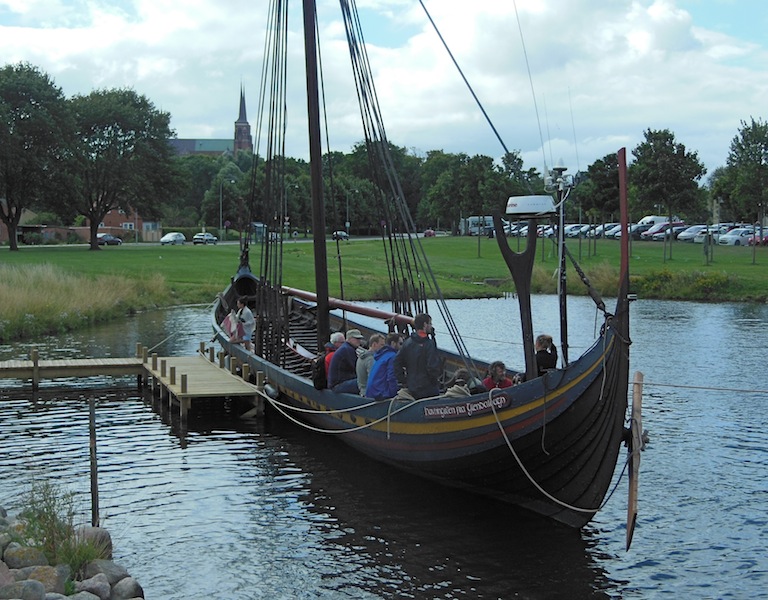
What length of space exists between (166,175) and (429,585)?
7207 centimetres

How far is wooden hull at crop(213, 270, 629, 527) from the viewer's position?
11.7 meters

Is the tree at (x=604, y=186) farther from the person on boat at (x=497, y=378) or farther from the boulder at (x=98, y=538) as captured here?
the boulder at (x=98, y=538)

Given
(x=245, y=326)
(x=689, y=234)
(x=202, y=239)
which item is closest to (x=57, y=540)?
(x=245, y=326)

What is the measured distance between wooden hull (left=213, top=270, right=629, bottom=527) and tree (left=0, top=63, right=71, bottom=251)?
191 feet

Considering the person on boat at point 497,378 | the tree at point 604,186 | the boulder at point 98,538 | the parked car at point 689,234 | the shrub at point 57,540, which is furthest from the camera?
the parked car at point 689,234

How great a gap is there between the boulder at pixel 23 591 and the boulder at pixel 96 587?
79 cm

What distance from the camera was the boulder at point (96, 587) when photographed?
9.85 meters

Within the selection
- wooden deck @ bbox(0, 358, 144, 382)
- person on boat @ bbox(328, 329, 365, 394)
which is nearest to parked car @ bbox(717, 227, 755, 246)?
wooden deck @ bbox(0, 358, 144, 382)

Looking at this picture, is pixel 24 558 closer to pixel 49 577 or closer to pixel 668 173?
pixel 49 577

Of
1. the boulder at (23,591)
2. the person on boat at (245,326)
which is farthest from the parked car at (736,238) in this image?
the boulder at (23,591)

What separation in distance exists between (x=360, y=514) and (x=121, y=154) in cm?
6890

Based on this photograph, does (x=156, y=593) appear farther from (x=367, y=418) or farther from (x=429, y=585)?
(x=367, y=418)

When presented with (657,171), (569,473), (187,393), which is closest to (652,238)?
(657,171)

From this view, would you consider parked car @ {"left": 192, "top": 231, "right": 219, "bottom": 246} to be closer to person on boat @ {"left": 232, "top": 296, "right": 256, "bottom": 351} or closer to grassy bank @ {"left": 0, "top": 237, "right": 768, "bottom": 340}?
grassy bank @ {"left": 0, "top": 237, "right": 768, "bottom": 340}
